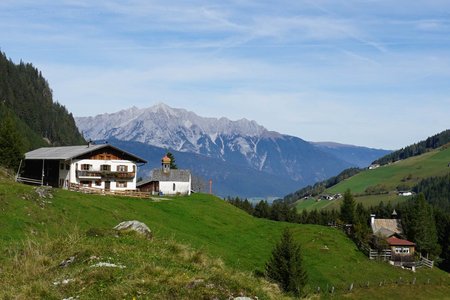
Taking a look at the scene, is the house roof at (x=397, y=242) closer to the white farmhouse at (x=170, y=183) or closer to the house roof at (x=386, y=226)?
the house roof at (x=386, y=226)

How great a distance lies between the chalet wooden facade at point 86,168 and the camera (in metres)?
85.9

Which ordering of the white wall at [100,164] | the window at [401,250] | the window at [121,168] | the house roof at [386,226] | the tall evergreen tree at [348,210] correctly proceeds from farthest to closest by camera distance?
the tall evergreen tree at [348,210]
the house roof at [386,226]
the window at [401,250]
the window at [121,168]
the white wall at [100,164]

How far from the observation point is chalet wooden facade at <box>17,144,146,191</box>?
85875 millimetres

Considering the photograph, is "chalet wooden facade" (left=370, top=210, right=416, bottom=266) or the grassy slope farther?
"chalet wooden facade" (left=370, top=210, right=416, bottom=266)

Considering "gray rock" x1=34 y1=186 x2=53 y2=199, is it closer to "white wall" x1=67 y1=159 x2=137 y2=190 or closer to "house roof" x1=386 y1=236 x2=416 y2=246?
"white wall" x1=67 y1=159 x2=137 y2=190

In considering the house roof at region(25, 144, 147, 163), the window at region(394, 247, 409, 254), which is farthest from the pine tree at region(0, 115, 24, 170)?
the window at region(394, 247, 409, 254)

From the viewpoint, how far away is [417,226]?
10556cm

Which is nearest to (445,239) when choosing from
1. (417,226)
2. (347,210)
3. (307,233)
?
(417,226)

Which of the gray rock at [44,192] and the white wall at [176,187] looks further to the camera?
the white wall at [176,187]

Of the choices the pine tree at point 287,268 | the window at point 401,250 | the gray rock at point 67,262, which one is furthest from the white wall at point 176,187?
the gray rock at point 67,262

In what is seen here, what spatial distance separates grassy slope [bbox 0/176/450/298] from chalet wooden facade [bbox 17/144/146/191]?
11.1 metres

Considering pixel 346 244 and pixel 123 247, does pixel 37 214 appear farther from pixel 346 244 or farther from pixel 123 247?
pixel 346 244

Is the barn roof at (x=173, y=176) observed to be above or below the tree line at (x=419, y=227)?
above

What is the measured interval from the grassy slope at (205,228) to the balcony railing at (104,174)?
32.7ft
